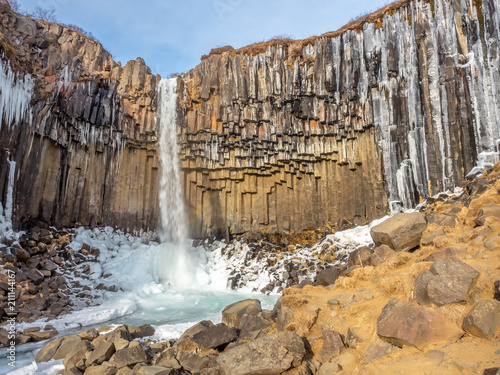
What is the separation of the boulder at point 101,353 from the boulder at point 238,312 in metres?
2.28

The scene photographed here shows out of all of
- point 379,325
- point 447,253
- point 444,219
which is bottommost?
point 379,325

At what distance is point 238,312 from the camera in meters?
6.95

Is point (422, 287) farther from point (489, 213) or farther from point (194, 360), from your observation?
point (194, 360)

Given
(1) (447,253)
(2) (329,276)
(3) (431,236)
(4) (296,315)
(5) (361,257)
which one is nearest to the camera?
(1) (447,253)

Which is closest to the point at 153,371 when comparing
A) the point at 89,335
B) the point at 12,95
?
the point at 89,335

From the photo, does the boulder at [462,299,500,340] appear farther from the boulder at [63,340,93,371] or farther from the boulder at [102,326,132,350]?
the boulder at [63,340,93,371]

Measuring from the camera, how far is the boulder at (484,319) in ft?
10.4

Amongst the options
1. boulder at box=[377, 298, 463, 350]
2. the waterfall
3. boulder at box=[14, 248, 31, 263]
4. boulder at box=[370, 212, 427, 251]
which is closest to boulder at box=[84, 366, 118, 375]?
boulder at box=[377, 298, 463, 350]

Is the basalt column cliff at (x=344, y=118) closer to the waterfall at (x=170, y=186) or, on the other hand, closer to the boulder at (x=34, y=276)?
the waterfall at (x=170, y=186)

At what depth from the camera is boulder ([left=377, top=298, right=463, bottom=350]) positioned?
11.3ft

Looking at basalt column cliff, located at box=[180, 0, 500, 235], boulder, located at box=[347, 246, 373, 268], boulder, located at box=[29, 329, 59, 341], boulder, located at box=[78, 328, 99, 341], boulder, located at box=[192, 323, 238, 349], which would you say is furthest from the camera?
basalt column cliff, located at box=[180, 0, 500, 235]

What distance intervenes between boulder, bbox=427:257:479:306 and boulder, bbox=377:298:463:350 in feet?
0.77

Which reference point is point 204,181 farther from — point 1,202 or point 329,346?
point 329,346

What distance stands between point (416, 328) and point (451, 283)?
695 mm
